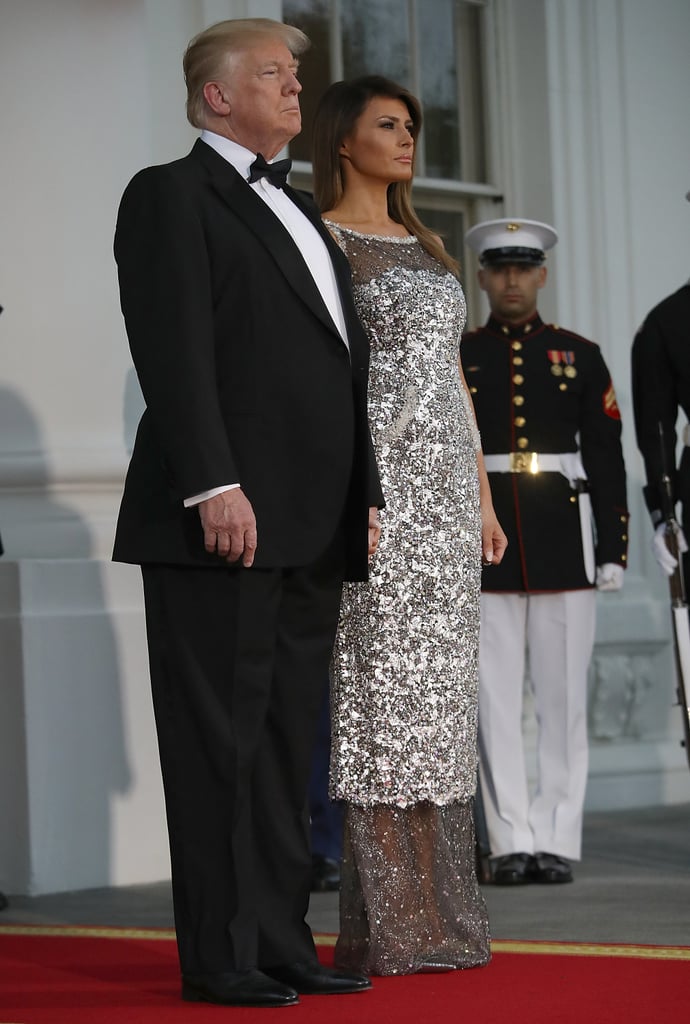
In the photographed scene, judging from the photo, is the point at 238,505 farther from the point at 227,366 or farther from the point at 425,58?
the point at 425,58

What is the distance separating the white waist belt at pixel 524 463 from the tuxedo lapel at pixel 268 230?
1879mm

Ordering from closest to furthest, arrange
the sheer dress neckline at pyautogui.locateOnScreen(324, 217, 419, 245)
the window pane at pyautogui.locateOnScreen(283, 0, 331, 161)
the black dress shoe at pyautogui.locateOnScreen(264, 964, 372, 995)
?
the black dress shoe at pyautogui.locateOnScreen(264, 964, 372, 995), the sheer dress neckline at pyautogui.locateOnScreen(324, 217, 419, 245), the window pane at pyautogui.locateOnScreen(283, 0, 331, 161)

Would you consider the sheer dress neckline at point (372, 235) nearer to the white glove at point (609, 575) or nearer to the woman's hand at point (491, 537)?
the woman's hand at point (491, 537)

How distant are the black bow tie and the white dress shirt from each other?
1cm

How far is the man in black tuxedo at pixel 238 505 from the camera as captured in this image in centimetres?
268

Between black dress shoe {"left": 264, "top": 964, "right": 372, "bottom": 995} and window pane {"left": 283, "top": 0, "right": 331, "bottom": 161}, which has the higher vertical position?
window pane {"left": 283, "top": 0, "right": 331, "bottom": 161}

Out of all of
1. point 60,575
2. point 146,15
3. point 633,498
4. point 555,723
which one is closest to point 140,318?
point 60,575

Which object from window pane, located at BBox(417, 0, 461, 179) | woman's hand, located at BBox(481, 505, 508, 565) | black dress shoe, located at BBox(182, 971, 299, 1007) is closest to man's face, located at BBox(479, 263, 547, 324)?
woman's hand, located at BBox(481, 505, 508, 565)

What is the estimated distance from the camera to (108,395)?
4801 mm

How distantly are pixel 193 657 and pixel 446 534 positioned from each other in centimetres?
62

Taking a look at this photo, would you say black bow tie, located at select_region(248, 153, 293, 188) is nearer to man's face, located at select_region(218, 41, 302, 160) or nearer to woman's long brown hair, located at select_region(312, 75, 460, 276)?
man's face, located at select_region(218, 41, 302, 160)

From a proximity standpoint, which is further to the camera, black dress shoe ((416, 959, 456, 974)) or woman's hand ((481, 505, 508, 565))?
woman's hand ((481, 505, 508, 565))

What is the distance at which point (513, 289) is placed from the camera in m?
4.79

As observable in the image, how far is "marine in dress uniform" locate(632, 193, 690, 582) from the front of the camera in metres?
4.58
